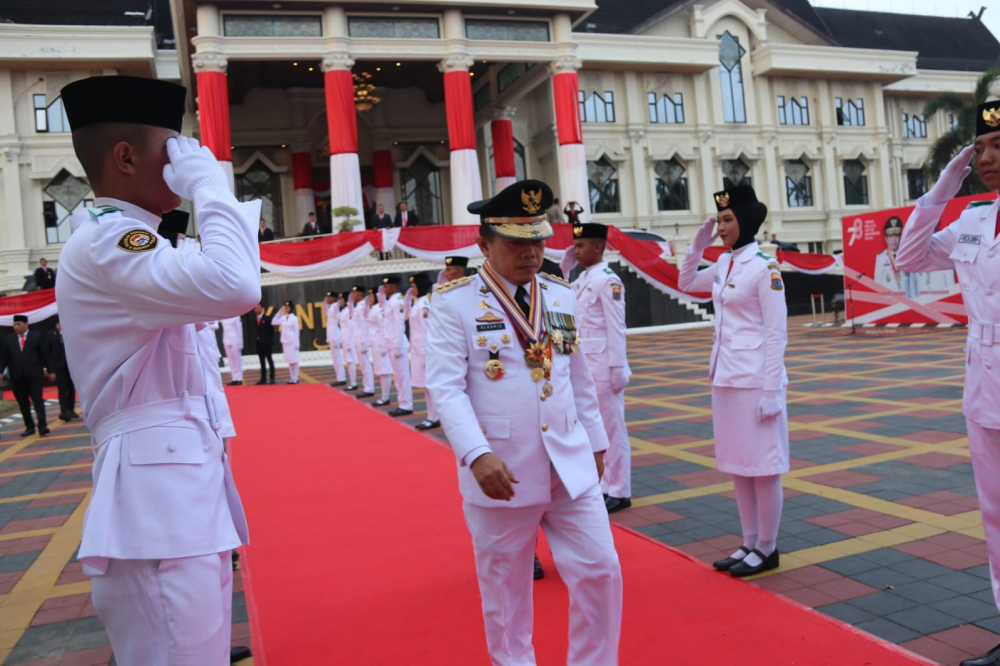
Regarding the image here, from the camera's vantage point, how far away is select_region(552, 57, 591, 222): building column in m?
27.2

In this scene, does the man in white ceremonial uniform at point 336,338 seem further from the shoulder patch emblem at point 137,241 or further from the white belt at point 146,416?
the shoulder patch emblem at point 137,241

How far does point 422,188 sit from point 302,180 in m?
5.09

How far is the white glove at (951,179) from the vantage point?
11.0 feet

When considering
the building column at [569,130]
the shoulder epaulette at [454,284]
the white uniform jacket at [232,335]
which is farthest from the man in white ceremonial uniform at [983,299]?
the building column at [569,130]

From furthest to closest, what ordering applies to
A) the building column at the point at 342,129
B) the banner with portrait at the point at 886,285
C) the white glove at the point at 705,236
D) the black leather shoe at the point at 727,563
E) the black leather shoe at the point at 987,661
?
the building column at the point at 342,129
the banner with portrait at the point at 886,285
the white glove at the point at 705,236
the black leather shoe at the point at 727,563
the black leather shoe at the point at 987,661

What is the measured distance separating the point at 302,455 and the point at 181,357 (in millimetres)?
6772

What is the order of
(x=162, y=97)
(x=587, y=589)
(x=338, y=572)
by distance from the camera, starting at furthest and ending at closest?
(x=338, y=572) → (x=587, y=589) → (x=162, y=97)

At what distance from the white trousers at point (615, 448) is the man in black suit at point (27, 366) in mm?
10066

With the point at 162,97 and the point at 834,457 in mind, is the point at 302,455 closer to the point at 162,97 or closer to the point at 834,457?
the point at 834,457

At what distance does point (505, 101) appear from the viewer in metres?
31.0

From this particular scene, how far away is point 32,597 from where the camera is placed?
474 cm

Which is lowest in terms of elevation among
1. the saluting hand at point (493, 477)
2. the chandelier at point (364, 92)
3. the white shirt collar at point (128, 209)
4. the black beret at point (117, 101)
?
the saluting hand at point (493, 477)

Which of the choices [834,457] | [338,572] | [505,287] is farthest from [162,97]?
[834,457]

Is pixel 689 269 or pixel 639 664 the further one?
pixel 689 269
